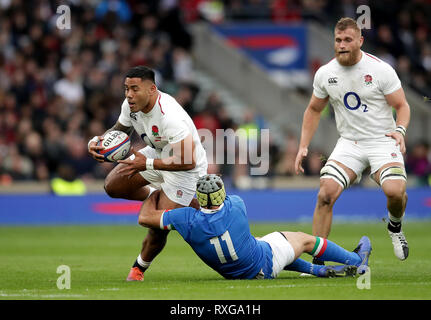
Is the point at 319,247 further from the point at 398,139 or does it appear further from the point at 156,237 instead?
the point at 156,237

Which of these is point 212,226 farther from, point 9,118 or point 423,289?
point 9,118

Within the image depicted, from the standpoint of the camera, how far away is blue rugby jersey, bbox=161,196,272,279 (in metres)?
9.42

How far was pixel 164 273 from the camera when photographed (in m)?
11.2

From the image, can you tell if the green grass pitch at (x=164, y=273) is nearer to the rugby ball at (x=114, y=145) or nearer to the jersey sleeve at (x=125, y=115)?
the rugby ball at (x=114, y=145)

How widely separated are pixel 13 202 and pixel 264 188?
6025mm

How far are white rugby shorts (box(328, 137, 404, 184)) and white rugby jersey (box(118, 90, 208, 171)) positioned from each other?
5.58ft

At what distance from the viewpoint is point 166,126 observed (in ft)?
33.4

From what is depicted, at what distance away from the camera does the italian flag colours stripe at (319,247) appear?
998cm

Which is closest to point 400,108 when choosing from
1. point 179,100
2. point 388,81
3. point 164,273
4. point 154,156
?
point 388,81

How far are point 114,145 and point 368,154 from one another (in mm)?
3021

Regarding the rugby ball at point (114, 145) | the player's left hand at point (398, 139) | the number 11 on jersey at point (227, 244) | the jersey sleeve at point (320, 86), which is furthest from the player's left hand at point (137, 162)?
the player's left hand at point (398, 139)

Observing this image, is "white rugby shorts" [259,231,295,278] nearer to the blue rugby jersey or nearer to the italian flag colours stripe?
the blue rugby jersey

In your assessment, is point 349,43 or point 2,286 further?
point 349,43
